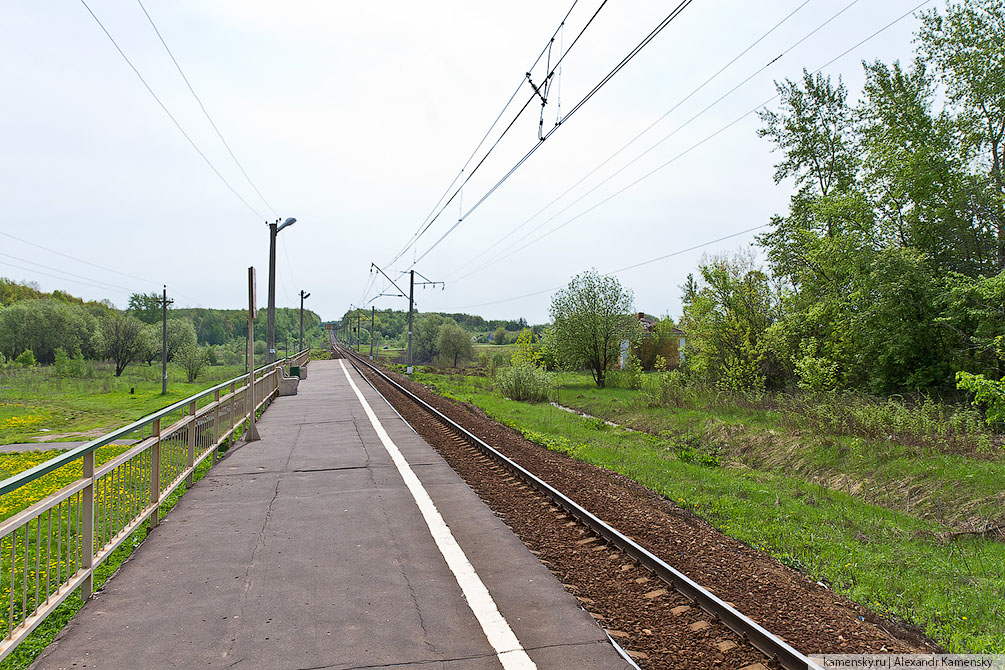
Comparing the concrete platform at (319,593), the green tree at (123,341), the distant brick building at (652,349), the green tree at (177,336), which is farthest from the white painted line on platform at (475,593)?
the green tree at (177,336)

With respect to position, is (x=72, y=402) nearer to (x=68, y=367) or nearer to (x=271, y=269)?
(x=271, y=269)

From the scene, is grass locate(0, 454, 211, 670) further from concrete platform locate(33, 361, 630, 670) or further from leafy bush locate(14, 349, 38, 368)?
leafy bush locate(14, 349, 38, 368)

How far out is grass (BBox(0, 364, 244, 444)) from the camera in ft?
84.9

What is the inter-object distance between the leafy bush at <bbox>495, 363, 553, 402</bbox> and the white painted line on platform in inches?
1018

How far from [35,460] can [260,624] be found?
15.4 m

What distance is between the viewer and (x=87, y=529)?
5.01 m

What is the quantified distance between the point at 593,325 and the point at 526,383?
1353 cm

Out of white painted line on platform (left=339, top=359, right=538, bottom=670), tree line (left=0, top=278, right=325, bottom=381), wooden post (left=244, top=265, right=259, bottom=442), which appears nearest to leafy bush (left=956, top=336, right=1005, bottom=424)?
white painted line on platform (left=339, top=359, right=538, bottom=670)

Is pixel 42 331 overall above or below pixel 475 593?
above

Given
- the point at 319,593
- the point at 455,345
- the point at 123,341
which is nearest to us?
the point at 319,593

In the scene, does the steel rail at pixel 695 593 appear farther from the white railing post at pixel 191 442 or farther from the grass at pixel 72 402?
the grass at pixel 72 402

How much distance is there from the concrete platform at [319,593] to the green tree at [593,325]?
38455 millimetres

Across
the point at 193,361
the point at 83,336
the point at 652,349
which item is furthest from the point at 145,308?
A: the point at 652,349

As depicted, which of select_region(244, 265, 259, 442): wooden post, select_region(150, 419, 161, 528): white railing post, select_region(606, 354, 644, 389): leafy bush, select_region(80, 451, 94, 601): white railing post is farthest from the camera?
select_region(606, 354, 644, 389): leafy bush
